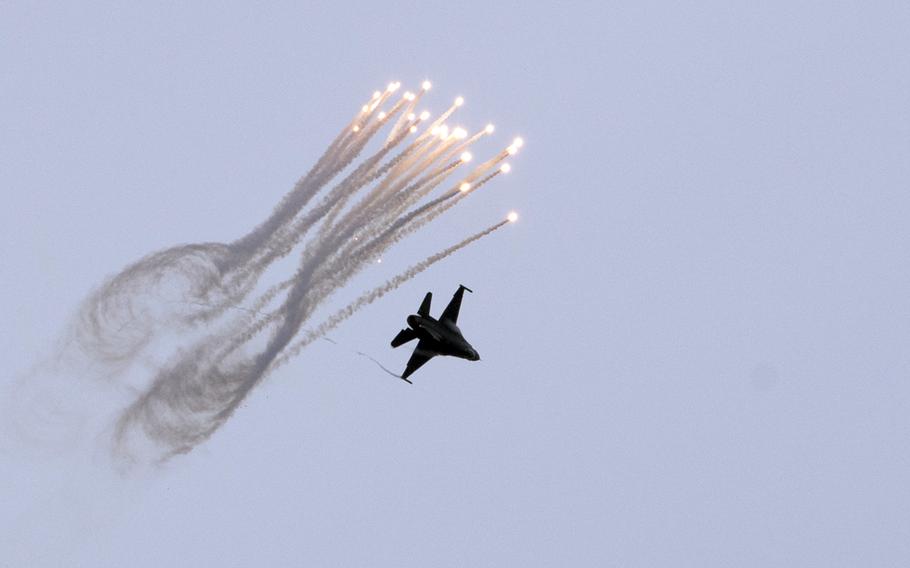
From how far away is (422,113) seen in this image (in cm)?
15812

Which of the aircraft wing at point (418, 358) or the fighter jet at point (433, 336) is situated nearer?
the fighter jet at point (433, 336)

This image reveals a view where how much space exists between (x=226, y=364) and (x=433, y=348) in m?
13.1

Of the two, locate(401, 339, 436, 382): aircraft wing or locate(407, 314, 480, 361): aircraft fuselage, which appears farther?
locate(401, 339, 436, 382): aircraft wing

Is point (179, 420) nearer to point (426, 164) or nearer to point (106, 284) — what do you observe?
point (106, 284)

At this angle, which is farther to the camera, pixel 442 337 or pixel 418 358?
pixel 418 358

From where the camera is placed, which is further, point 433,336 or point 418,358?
point 418,358

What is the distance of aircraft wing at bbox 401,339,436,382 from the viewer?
531ft

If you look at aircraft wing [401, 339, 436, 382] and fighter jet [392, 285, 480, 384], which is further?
aircraft wing [401, 339, 436, 382]

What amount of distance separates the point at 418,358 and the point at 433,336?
4.37 m

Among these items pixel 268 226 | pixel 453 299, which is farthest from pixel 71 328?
pixel 453 299

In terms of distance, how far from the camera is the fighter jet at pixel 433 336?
157 m

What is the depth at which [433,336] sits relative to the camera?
15812 centimetres

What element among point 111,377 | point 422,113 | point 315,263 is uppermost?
point 422,113

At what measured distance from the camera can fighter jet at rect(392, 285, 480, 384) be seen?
15725 cm
